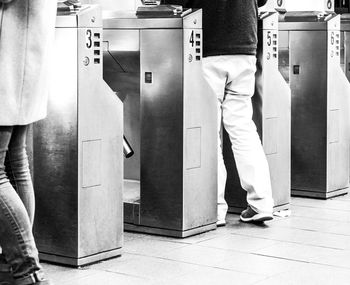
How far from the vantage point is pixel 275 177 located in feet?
17.2

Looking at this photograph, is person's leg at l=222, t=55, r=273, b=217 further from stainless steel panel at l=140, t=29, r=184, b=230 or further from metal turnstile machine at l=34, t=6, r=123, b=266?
metal turnstile machine at l=34, t=6, r=123, b=266

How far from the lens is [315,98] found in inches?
227

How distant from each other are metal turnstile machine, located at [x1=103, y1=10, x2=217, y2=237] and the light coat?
4.31 ft

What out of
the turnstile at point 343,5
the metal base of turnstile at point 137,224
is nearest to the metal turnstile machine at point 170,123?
the metal base of turnstile at point 137,224

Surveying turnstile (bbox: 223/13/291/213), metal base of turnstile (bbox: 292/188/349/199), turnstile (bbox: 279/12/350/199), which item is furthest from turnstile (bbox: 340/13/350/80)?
turnstile (bbox: 223/13/291/213)

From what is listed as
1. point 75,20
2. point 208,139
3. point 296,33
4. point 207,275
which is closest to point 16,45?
point 75,20

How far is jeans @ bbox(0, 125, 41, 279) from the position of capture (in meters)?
3.02

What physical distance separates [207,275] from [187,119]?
40.3 inches

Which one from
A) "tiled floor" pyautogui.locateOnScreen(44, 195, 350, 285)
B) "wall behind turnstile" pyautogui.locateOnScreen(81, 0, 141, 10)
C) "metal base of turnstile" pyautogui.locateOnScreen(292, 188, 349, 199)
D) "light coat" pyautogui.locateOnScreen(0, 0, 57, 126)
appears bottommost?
"tiled floor" pyautogui.locateOnScreen(44, 195, 350, 285)

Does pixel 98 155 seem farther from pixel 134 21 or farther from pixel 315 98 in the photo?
pixel 315 98

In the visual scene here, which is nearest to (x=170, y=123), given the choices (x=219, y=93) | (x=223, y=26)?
(x=219, y=93)

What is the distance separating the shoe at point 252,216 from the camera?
15.6 feet

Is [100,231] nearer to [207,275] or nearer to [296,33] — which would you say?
[207,275]

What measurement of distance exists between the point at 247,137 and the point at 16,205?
78.9 inches
